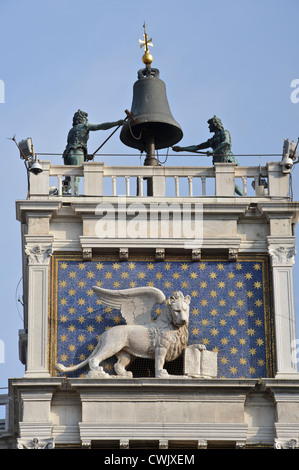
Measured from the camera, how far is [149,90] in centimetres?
3462

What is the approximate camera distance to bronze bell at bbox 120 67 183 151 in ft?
112

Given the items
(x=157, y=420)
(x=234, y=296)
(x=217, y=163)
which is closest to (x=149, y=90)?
(x=217, y=163)

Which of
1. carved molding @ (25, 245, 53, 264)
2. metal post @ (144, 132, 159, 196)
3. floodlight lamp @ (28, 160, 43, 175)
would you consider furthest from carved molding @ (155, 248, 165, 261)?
metal post @ (144, 132, 159, 196)

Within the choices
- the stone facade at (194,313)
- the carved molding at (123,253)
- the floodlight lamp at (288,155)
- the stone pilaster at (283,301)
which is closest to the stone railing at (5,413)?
the stone facade at (194,313)

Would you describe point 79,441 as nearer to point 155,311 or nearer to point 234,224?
point 155,311

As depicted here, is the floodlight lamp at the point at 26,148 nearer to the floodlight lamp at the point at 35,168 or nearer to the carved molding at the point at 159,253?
the floodlight lamp at the point at 35,168

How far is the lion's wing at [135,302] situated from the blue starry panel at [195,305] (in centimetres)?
22

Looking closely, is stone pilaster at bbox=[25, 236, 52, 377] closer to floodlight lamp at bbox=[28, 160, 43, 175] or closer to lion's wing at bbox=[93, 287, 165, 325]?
lion's wing at bbox=[93, 287, 165, 325]

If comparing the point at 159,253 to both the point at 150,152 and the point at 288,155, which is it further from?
the point at 150,152

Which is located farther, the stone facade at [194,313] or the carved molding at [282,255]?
the carved molding at [282,255]

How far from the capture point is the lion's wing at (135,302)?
102 ft

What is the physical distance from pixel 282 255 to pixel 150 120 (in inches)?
161

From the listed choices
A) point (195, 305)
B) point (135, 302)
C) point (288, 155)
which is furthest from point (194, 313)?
point (288, 155)
